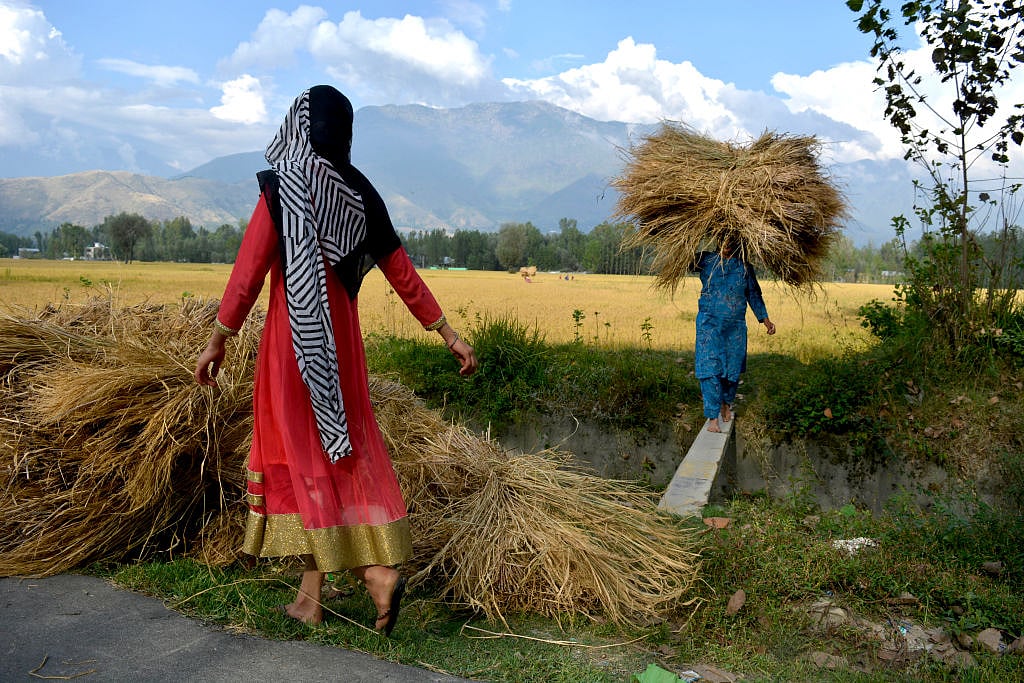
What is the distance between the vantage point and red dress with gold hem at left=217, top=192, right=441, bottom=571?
286 cm

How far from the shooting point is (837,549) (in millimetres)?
4152

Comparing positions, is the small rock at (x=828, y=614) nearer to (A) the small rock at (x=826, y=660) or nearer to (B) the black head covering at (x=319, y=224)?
(A) the small rock at (x=826, y=660)

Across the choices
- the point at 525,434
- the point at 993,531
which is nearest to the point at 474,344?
the point at 525,434

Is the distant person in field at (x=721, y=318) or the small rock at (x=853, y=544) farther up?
the distant person in field at (x=721, y=318)

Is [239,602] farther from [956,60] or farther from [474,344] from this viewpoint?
[956,60]

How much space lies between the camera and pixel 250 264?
9.29 ft

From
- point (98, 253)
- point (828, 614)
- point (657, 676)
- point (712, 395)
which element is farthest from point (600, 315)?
point (98, 253)

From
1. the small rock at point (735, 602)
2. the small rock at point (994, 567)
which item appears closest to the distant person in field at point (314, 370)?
the small rock at point (735, 602)

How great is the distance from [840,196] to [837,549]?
3560mm

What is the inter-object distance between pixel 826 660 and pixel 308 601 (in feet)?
6.76

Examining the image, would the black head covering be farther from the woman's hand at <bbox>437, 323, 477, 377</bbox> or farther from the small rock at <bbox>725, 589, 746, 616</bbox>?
the small rock at <bbox>725, 589, 746, 616</bbox>

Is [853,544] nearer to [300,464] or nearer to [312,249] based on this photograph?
[300,464]

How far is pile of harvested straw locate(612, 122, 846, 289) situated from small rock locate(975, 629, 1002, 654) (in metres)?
3.43

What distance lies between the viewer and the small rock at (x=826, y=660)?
2996 millimetres
